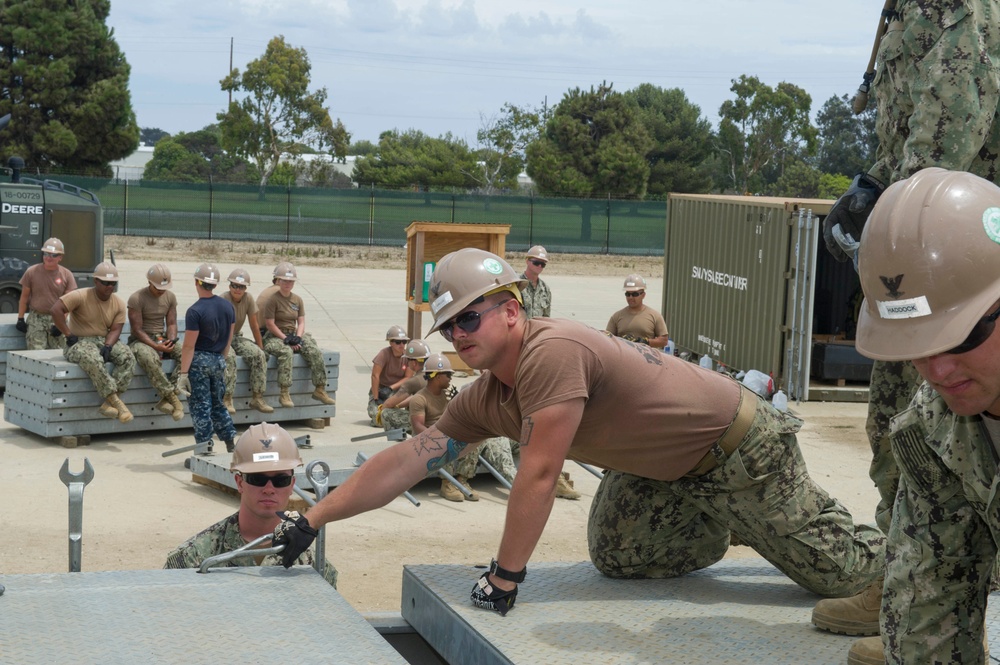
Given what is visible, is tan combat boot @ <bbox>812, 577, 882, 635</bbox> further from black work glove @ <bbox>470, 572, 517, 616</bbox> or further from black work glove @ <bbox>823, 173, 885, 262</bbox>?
black work glove @ <bbox>823, 173, 885, 262</bbox>

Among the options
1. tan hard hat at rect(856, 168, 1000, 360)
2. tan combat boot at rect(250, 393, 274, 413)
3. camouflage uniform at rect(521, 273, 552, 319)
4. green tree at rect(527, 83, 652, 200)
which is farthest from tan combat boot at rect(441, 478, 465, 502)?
green tree at rect(527, 83, 652, 200)

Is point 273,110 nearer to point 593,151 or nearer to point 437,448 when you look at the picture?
point 593,151

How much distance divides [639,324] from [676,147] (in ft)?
148

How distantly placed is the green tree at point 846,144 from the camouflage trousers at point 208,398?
6474 centimetres

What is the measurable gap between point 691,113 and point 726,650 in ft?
198

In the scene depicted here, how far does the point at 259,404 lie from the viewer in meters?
12.4

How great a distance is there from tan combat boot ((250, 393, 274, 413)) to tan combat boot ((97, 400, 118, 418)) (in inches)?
57.0

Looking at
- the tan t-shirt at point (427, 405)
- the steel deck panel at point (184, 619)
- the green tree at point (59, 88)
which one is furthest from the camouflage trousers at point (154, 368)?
the green tree at point (59, 88)

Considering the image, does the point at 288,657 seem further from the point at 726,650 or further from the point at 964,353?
the point at 964,353

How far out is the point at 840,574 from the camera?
169 inches

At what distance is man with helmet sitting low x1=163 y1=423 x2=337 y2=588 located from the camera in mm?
4637

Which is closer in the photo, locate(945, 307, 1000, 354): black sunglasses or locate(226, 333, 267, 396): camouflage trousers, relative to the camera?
locate(945, 307, 1000, 354): black sunglasses

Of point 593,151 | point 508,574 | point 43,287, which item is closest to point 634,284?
point 43,287

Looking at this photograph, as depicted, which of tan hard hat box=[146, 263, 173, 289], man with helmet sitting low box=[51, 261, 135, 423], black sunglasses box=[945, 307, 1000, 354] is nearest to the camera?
black sunglasses box=[945, 307, 1000, 354]
